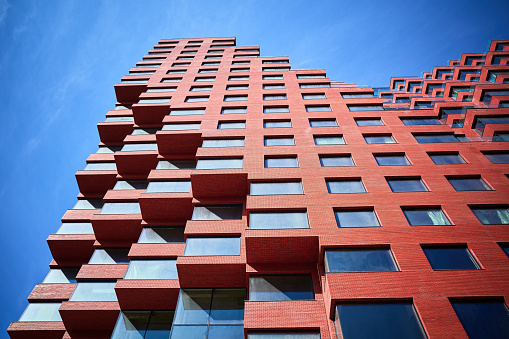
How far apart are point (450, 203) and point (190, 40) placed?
46094mm

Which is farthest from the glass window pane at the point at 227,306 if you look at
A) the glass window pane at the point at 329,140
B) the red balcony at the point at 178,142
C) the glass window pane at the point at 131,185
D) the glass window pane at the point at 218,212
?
the glass window pane at the point at 131,185

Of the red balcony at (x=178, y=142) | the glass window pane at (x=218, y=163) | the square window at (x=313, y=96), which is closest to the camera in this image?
the glass window pane at (x=218, y=163)

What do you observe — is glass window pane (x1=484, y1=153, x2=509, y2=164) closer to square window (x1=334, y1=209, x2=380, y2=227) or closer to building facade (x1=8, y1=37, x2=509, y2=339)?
building facade (x1=8, y1=37, x2=509, y2=339)

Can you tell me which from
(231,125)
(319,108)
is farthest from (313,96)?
(231,125)

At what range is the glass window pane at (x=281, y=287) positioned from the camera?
1382 cm

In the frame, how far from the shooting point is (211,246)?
16.6 metres

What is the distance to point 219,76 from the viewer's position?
33969 mm

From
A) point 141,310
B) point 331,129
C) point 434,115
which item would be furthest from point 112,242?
point 434,115

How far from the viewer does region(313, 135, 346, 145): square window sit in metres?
22.2

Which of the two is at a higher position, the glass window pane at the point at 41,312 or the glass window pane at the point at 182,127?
the glass window pane at the point at 182,127

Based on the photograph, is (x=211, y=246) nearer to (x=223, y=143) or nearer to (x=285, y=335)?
(x=285, y=335)

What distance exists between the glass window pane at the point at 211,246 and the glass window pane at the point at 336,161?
7863 mm

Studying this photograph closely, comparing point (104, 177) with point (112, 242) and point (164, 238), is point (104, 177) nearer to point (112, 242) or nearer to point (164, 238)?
point (112, 242)

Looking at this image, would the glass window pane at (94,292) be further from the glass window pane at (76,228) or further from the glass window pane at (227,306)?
the glass window pane at (227,306)
